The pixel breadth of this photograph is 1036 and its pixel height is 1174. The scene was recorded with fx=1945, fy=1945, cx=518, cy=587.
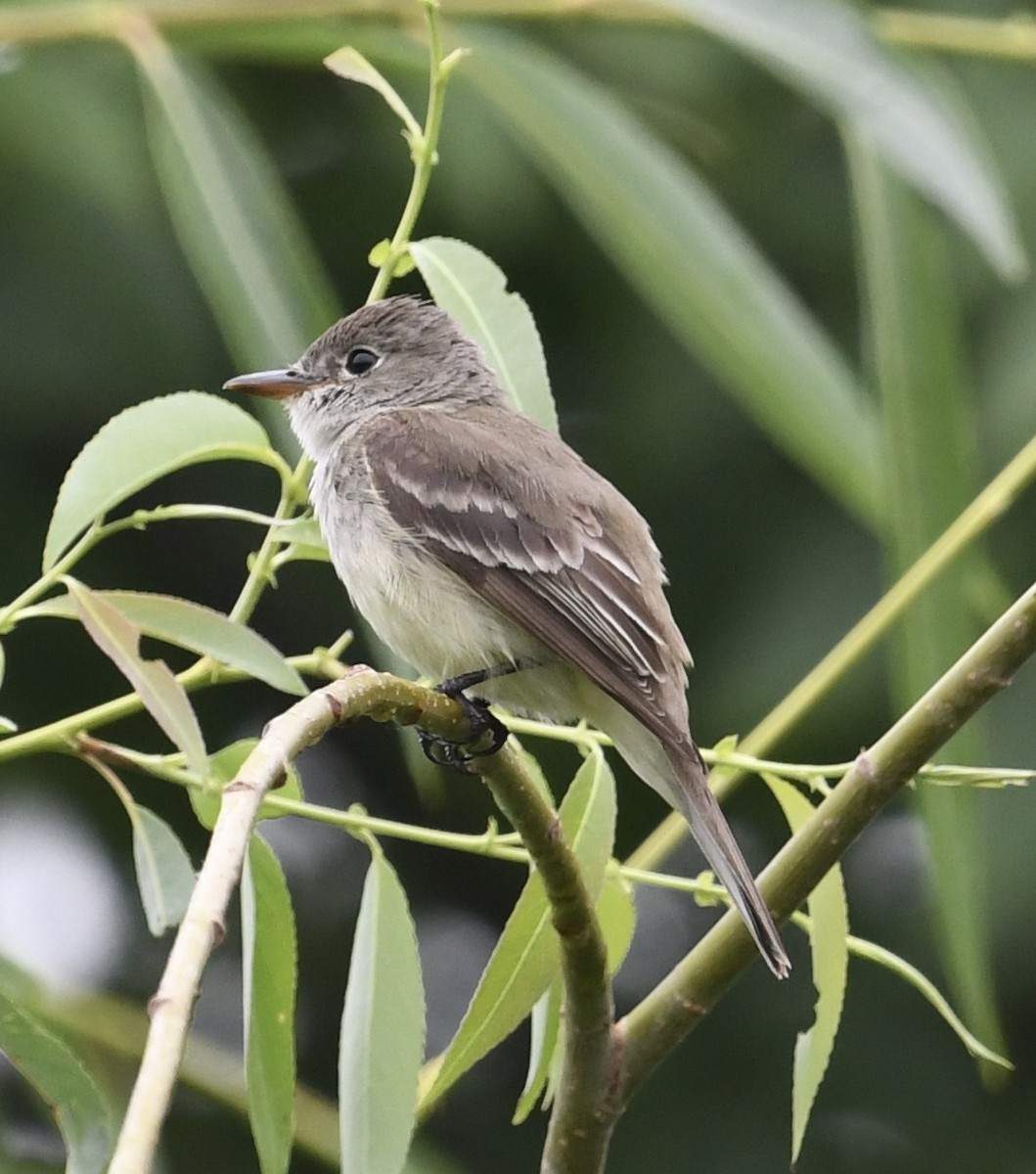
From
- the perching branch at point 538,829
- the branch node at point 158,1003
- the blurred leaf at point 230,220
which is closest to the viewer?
the branch node at point 158,1003

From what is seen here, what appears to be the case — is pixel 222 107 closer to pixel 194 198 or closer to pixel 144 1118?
pixel 194 198

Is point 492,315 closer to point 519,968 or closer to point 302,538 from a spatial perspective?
Result: point 302,538

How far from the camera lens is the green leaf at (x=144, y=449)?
177cm

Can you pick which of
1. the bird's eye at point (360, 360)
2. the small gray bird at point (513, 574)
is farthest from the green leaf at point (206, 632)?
the bird's eye at point (360, 360)

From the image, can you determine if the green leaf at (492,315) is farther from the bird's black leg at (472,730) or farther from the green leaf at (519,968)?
the green leaf at (519,968)

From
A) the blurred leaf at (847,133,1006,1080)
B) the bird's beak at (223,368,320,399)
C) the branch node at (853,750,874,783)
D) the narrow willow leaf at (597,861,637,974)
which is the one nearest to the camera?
the branch node at (853,750,874,783)

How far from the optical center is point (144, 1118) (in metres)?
0.91

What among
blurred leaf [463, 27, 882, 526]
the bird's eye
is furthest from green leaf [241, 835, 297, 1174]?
the bird's eye

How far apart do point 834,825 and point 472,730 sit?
0.41 m

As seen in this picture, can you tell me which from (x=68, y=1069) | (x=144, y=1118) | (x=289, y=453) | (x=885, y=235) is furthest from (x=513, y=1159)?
(x=144, y=1118)

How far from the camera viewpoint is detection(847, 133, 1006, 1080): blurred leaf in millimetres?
2299

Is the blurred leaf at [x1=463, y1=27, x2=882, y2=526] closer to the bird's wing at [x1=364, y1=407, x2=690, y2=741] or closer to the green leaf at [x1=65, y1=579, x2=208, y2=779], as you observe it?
the bird's wing at [x1=364, y1=407, x2=690, y2=741]

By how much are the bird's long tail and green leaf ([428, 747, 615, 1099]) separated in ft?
0.44

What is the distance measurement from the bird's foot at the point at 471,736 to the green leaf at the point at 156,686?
40 centimetres
